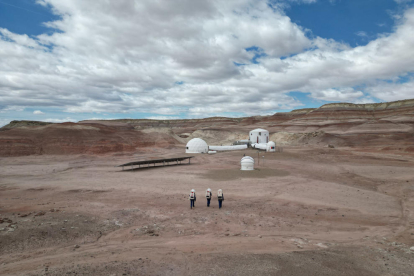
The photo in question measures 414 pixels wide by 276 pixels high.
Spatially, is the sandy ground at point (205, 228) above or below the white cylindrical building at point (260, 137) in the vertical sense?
below

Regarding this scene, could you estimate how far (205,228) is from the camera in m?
10.7

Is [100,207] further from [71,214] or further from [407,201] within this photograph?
[407,201]

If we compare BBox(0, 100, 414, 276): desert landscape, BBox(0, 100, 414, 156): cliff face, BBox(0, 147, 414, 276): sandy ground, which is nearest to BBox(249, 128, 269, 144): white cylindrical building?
BBox(0, 100, 414, 156): cliff face

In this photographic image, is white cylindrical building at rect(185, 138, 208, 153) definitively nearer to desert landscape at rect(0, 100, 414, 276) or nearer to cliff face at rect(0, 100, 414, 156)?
cliff face at rect(0, 100, 414, 156)

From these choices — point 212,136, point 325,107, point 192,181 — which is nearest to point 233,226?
point 192,181

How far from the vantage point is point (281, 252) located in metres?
7.99

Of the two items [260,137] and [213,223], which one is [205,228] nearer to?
[213,223]

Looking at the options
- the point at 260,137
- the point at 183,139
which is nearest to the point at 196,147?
the point at 260,137

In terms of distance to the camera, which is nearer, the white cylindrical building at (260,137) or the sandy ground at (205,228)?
the sandy ground at (205,228)

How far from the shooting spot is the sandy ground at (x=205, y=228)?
23.1 ft

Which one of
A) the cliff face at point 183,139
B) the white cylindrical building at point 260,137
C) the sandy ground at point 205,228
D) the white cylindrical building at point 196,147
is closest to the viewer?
the sandy ground at point 205,228

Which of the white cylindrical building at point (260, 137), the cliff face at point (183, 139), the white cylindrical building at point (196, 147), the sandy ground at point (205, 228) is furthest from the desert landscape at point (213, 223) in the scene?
the white cylindrical building at point (260, 137)

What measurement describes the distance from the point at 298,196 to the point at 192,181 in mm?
9110

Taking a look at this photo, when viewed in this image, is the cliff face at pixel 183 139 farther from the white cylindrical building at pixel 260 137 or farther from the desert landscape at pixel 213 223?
the desert landscape at pixel 213 223
